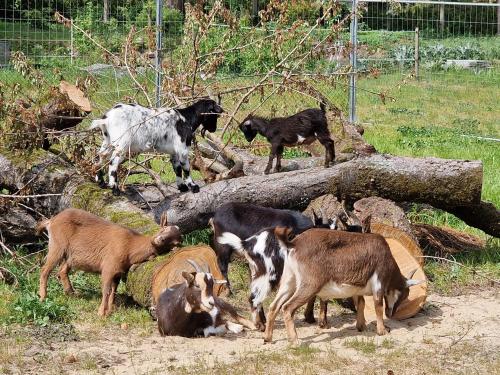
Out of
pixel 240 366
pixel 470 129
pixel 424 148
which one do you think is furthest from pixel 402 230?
pixel 470 129

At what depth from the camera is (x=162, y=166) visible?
43.7ft

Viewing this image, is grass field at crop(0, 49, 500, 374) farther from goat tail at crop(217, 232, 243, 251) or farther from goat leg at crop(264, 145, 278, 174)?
goat leg at crop(264, 145, 278, 174)

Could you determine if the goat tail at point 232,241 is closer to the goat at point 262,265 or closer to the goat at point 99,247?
the goat at point 262,265

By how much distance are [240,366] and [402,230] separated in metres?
3.08

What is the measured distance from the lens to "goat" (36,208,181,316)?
8.80 meters

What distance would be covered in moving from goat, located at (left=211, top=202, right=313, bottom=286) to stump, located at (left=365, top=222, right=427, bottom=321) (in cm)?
89

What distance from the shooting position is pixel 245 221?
916 centimetres

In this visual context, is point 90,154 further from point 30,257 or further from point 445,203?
point 445,203

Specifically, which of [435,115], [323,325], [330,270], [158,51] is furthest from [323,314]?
[435,115]

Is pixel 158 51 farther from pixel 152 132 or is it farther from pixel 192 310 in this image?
pixel 192 310

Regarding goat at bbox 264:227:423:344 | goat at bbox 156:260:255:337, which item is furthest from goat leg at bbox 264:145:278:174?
goat at bbox 156:260:255:337

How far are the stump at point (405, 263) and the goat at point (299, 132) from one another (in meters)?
1.53

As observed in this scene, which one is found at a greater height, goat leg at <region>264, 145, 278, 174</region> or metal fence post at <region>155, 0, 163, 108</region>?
metal fence post at <region>155, 0, 163, 108</region>

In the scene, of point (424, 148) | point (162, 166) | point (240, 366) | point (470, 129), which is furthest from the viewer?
point (470, 129)
